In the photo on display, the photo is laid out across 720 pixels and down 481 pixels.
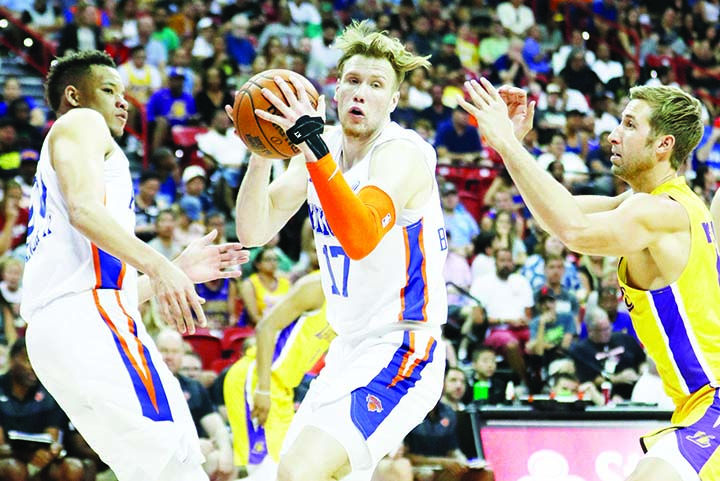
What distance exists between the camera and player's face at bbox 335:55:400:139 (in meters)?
4.57

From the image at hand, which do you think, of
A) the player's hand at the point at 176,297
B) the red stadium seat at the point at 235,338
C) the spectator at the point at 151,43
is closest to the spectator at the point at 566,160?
the spectator at the point at 151,43

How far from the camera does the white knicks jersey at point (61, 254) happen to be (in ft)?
14.1

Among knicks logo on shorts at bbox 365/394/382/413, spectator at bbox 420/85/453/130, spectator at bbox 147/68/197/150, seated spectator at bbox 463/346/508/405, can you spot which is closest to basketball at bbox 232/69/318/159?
knicks logo on shorts at bbox 365/394/382/413

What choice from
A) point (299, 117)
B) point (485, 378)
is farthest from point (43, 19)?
point (299, 117)

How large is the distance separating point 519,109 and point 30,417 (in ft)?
14.4

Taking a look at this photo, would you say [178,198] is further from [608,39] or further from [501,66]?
[608,39]

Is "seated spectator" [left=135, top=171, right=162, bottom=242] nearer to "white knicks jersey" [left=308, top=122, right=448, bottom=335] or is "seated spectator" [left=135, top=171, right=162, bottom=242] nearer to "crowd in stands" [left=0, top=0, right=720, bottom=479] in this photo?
"crowd in stands" [left=0, top=0, right=720, bottom=479]

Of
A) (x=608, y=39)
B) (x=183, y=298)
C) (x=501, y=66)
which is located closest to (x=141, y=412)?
(x=183, y=298)

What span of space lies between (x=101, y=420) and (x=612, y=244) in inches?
81.3

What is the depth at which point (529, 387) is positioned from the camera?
31.2ft

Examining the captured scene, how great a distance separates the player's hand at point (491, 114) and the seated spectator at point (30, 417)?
12.9ft

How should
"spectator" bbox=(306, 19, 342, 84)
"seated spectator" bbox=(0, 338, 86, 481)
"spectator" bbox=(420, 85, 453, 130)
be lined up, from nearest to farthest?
"seated spectator" bbox=(0, 338, 86, 481), "spectator" bbox=(420, 85, 453, 130), "spectator" bbox=(306, 19, 342, 84)

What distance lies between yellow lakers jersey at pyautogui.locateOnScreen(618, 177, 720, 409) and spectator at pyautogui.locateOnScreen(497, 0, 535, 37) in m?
13.5

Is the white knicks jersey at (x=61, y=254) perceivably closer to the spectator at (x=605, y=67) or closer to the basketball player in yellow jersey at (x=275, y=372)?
the basketball player in yellow jersey at (x=275, y=372)
